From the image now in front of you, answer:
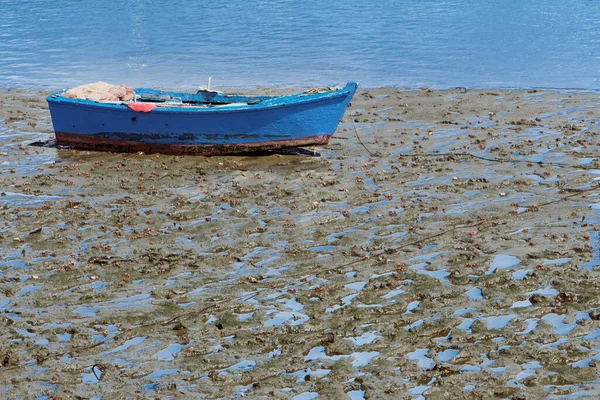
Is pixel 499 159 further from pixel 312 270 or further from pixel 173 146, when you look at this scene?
pixel 173 146

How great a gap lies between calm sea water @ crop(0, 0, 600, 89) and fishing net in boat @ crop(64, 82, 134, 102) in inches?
221

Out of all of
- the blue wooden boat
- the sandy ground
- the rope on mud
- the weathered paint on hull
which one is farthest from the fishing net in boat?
the rope on mud

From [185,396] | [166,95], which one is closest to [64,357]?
[185,396]

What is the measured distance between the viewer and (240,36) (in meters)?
30.5

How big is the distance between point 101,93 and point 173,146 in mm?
2315

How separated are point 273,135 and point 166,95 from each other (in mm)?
3531

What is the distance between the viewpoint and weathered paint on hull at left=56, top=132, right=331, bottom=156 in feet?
50.4

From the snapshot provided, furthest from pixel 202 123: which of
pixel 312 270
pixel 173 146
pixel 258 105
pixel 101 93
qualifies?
pixel 312 270

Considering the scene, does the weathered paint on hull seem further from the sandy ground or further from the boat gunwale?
the boat gunwale

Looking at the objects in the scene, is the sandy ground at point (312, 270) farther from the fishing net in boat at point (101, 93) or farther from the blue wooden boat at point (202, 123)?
the fishing net in boat at point (101, 93)

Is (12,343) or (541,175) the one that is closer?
(12,343)

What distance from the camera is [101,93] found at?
1678 cm

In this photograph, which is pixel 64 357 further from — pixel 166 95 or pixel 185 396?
pixel 166 95

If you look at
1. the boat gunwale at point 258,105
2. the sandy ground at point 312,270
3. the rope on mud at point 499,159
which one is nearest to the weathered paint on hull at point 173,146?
the sandy ground at point 312,270
